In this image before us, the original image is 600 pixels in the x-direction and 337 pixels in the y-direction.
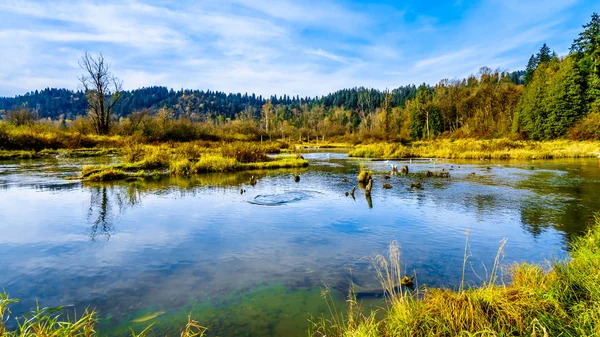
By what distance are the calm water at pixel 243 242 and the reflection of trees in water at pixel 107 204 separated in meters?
0.06

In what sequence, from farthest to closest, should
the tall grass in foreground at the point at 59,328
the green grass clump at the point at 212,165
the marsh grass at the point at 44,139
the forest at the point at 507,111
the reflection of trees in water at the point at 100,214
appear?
the forest at the point at 507,111 < the marsh grass at the point at 44,139 < the green grass clump at the point at 212,165 < the reflection of trees in water at the point at 100,214 < the tall grass in foreground at the point at 59,328

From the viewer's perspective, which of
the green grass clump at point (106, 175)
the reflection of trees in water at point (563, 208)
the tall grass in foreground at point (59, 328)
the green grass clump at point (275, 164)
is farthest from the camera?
the green grass clump at point (275, 164)

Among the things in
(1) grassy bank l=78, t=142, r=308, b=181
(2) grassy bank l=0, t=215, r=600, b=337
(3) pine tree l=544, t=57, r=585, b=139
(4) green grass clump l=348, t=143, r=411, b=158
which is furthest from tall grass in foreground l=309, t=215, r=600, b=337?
(3) pine tree l=544, t=57, r=585, b=139

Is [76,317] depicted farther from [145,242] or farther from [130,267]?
[145,242]

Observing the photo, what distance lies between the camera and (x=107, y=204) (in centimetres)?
1196

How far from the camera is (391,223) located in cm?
959

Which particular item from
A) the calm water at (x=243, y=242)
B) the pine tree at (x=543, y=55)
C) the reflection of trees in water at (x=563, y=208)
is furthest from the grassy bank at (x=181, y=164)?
the pine tree at (x=543, y=55)

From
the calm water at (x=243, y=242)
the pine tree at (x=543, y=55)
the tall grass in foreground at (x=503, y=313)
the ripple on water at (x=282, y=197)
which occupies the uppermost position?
the pine tree at (x=543, y=55)

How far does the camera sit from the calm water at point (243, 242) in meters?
4.99

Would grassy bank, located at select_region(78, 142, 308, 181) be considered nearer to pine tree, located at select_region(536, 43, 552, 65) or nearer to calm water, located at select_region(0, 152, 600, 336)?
calm water, located at select_region(0, 152, 600, 336)

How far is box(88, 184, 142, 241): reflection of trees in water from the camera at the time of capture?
886 cm

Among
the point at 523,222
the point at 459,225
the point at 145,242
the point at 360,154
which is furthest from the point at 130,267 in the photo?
the point at 360,154

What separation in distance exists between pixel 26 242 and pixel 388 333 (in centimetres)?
882

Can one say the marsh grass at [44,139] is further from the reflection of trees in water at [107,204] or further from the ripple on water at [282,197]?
the ripple on water at [282,197]
